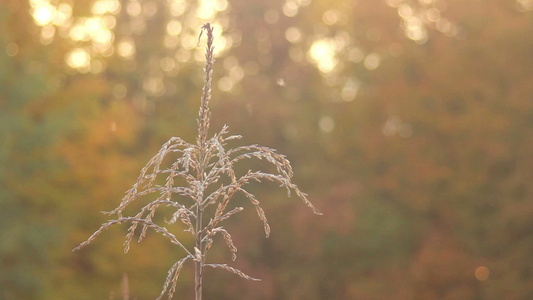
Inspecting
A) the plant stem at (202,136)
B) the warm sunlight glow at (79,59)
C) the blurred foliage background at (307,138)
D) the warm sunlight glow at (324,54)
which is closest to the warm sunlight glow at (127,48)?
the blurred foliage background at (307,138)

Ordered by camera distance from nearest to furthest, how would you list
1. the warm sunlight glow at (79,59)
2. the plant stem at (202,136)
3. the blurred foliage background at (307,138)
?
the plant stem at (202,136)
the blurred foliage background at (307,138)
the warm sunlight glow at (79,59)

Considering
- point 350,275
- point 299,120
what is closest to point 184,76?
point 299,120

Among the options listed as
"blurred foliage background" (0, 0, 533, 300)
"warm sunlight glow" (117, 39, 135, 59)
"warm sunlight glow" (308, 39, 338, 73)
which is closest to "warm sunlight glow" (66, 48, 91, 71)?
"blurred foliage background" (0, 0, 533, 300)

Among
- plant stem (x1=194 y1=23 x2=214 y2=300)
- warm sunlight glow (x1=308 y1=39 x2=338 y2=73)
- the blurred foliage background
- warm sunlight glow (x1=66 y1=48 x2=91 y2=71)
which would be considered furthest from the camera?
warm sunlight glow (x1=308 y1=39 x2=338 y2=73)

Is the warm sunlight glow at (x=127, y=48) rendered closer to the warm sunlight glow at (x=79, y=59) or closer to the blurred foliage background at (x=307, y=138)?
the blurred foliage background at (x=307, y=138)

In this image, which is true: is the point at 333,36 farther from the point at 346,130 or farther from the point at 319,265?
the point at 319,265

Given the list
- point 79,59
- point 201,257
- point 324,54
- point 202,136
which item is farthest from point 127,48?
point 201,257

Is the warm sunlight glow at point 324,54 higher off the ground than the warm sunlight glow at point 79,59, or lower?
higher

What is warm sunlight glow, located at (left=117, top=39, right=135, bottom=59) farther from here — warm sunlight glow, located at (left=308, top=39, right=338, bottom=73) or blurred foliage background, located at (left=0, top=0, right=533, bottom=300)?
warm sunlight glow, located at (left=308, top=39, right=338, bottom=73)
